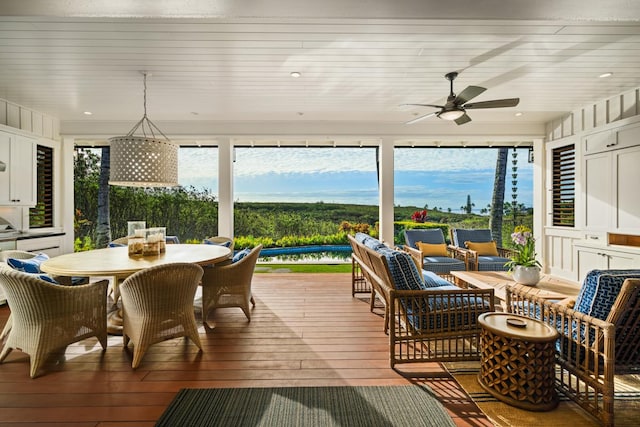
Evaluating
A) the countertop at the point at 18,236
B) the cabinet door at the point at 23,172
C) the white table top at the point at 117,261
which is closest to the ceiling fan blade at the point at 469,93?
the white table top at the point at 117,261

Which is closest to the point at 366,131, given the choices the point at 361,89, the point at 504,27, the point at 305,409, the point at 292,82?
the point at 361,89

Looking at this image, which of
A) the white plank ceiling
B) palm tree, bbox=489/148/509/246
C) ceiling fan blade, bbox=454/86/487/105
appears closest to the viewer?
the white plank ceiling

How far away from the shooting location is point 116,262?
8.93 feet

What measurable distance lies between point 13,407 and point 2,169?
11.7 feet

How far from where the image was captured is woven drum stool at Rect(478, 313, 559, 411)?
1.82 m

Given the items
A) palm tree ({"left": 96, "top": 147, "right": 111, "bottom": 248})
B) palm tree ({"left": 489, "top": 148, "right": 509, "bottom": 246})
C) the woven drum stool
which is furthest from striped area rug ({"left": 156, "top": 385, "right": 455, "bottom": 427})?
palm tree ({"left": 489, "top": 148, "right": 509, "bottom": 246})

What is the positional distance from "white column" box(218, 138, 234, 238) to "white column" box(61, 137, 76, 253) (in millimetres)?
2558

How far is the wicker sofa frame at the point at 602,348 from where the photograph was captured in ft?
5.38

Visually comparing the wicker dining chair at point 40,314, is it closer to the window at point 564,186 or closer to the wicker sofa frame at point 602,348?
the wicker sofa frame at point 602,348

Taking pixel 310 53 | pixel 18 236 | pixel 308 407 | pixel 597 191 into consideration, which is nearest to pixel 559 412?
pixel 308 407

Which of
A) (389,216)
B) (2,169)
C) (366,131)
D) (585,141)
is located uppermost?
(366,131)

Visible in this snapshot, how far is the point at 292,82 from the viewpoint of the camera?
3.75 m

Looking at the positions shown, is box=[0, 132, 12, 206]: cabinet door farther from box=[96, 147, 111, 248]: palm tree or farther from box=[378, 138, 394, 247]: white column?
box=[378, 138, 394, 247]: white column

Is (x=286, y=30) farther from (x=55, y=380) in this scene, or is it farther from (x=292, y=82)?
(x=55, y=380)
